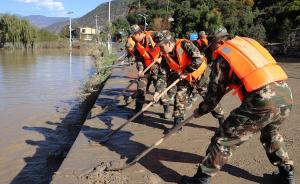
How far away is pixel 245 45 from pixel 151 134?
315 cm

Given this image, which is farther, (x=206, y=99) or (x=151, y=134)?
(x=151, y=134)

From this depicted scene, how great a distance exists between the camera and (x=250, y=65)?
13.2ft

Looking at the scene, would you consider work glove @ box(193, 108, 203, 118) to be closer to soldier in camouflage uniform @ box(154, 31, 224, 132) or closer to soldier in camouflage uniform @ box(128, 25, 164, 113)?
soldier in camouflage uniform @ box(154, 31, 224, 132)

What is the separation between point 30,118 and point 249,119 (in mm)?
9488

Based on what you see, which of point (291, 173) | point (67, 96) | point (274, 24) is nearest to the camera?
point (291, 173)

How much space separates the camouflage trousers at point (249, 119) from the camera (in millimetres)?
4051

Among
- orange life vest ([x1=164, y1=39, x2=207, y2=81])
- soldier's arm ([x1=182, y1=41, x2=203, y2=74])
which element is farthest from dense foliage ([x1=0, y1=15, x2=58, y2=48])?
soldier's arm ([x1=182, y1=41, x2=203, y2=74])

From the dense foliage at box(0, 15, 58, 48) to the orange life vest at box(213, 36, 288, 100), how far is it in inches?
2426

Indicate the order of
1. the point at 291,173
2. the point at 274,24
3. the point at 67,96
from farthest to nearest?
the point at 274,24, the point at 67,96, the point at 291,173

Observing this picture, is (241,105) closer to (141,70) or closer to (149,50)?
(149,50)

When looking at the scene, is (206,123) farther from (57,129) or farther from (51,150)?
(57,129)

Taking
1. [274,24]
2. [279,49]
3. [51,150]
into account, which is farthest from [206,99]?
[274,24]

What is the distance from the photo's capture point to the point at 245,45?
4156mm

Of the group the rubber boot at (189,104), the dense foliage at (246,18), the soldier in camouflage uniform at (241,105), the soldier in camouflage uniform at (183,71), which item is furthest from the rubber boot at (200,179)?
the dense foliage at (246,18)
